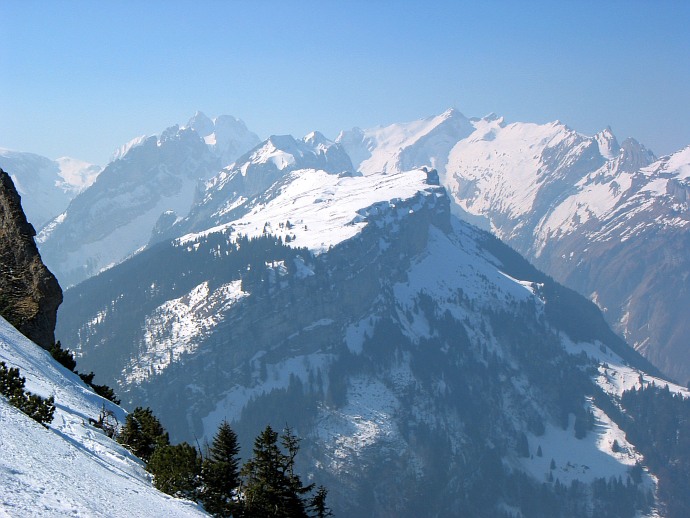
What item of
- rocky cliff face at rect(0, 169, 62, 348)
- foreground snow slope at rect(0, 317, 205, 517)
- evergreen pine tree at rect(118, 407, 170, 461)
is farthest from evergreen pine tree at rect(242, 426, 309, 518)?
rocky cliff face at rect(0, 169, 62, 348)

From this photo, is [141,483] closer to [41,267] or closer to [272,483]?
[272,483]

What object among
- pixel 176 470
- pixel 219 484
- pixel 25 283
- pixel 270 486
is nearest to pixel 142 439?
pixel 219 484

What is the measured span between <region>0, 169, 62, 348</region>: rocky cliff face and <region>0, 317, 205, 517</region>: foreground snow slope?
17.8 m

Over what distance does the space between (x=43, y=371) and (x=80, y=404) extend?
11.7 feet

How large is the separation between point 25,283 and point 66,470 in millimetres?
39240

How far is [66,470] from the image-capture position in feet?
106

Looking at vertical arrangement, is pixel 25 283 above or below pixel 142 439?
above

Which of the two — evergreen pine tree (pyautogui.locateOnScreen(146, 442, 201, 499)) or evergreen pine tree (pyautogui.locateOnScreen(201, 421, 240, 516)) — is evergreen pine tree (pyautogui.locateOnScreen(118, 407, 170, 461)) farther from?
evergreen pine tree (pyautogui.locateOnScreen(146, 442, 201, 499))

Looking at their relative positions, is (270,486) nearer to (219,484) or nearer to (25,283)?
(219,484)

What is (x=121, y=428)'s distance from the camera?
1962 inches

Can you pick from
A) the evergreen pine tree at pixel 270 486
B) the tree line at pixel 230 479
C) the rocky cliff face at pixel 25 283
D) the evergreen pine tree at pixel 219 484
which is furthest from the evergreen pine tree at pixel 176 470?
the rocky cliff face at pixel 25 283

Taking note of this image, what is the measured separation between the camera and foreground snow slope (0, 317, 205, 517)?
1118 inches

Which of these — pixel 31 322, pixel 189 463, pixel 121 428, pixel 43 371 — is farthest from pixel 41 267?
pixel 189 463

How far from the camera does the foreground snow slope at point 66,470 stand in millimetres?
28406
